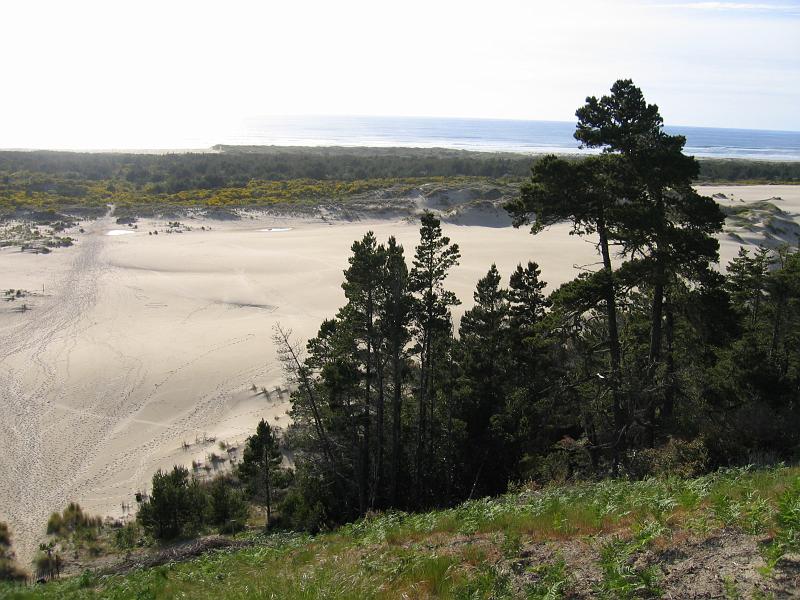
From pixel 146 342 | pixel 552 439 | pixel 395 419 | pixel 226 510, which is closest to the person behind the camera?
pixel 226 510

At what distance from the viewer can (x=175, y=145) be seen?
573 ft

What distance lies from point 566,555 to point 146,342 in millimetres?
24794

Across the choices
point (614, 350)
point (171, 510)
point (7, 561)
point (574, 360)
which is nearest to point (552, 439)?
point (574, 360)

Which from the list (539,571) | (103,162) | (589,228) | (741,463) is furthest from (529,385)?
(103,162)

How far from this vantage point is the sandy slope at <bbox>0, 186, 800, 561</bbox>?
59.5ft

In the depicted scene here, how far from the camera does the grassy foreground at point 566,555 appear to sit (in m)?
5.03

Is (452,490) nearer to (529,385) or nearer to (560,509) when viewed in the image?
(529,385)

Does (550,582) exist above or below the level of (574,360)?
above

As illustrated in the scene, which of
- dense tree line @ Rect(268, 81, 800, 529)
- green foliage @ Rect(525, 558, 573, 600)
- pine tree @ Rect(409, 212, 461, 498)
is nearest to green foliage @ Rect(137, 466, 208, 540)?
dense tree line @ Rect(268, 81, 800, 529)

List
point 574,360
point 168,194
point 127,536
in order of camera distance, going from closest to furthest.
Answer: point 127,536, point 574,360, point 168,194

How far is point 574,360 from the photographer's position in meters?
17.7

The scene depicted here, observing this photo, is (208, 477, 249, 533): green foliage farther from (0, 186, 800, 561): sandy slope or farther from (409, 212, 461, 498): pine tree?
(409, 212, 461, 498): pine tree

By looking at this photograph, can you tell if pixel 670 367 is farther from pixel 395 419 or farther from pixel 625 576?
pixel 625 576

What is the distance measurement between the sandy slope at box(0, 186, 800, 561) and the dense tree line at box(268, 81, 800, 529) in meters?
5.36
